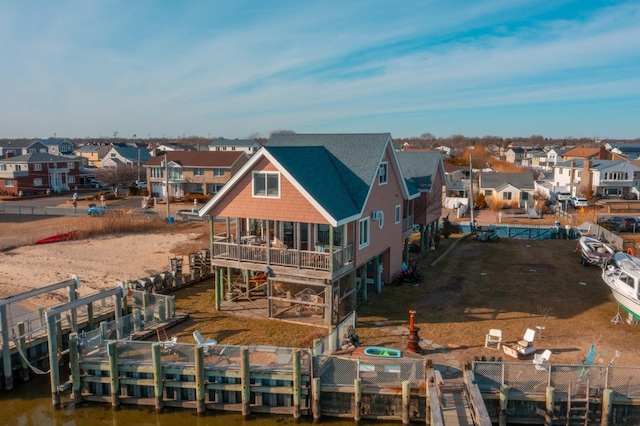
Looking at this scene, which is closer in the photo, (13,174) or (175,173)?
(175,173)

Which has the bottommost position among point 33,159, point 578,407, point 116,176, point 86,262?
point 578,407

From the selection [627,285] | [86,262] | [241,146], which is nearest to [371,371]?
[627,285]

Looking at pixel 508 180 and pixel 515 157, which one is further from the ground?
pixel 515 157

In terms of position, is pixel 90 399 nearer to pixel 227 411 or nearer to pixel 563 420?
pixel 227 411

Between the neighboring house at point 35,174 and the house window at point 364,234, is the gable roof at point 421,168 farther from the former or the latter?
the neighboring house at point 35,174

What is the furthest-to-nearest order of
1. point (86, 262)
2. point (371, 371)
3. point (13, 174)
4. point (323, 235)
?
point (13, 174) < point (86, 262) < point (323, 235) < point (371, 371)

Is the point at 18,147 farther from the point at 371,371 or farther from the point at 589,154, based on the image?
the point at 371,371

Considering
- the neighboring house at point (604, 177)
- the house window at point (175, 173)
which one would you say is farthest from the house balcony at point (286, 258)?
the neighboring house at point (604, 177)
